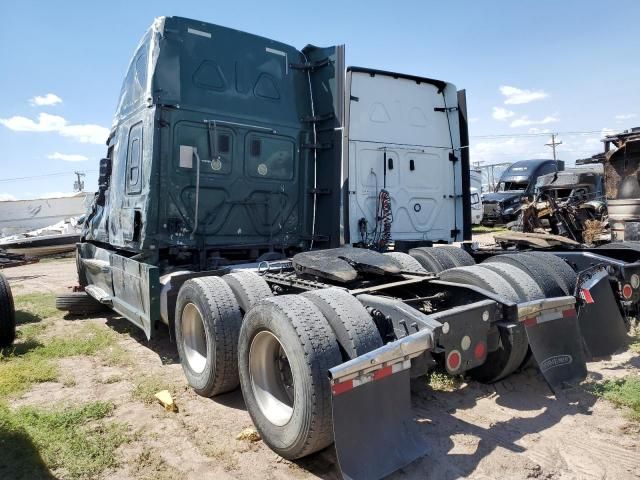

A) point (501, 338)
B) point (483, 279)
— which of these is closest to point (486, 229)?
point (483, 279)

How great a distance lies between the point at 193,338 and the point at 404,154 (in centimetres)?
354

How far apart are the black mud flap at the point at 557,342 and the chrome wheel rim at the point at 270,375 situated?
1566 millimetres

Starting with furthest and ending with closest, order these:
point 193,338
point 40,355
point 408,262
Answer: point 40,355, point 408,262, point 193,338

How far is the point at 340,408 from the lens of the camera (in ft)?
7.78

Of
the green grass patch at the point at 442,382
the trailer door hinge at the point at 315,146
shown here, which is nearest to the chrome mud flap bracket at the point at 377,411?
the green grass patch at the point at 442,382

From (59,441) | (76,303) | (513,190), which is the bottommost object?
(59,441)

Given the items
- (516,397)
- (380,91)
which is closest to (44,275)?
(380,91)

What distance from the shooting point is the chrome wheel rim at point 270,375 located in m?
3.07

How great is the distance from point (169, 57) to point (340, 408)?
417 centimetres

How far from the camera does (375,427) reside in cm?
250

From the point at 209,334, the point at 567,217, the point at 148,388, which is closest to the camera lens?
the point at 209,334

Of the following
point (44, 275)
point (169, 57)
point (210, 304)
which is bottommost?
point (44, 275)

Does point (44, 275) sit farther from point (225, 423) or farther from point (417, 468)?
point (417, 468)

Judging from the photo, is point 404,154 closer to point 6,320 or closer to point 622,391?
point 622,391
